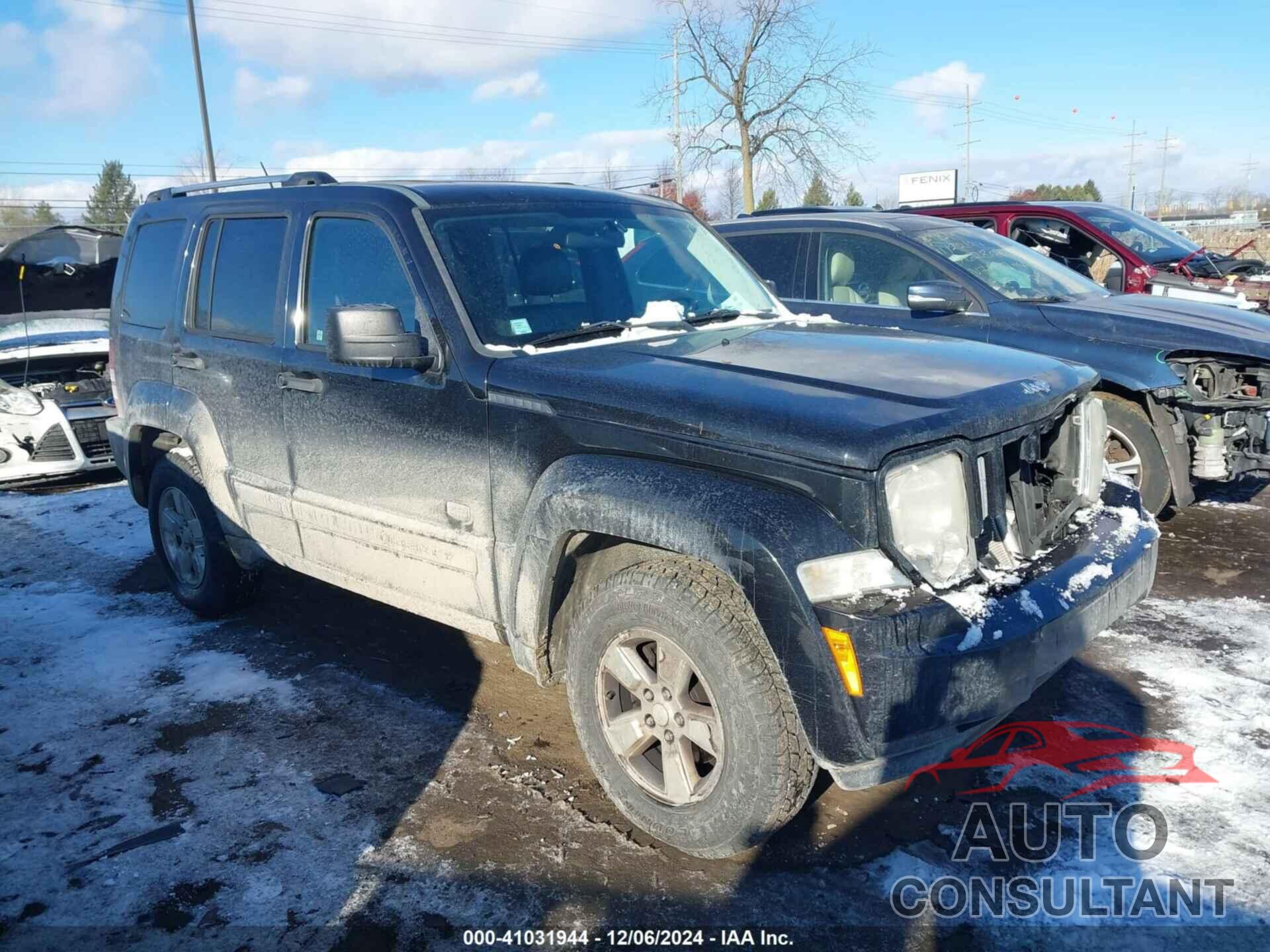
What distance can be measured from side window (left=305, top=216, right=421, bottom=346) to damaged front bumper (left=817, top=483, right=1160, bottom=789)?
202 centimetres

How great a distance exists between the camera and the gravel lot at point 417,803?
8.93 ft

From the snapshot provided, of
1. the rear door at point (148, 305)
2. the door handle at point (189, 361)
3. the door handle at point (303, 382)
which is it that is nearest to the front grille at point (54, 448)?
the rear door at point (148, 305)

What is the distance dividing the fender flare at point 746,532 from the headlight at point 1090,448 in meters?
1.26

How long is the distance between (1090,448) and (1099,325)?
2.62 m

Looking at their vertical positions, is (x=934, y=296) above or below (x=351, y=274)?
below

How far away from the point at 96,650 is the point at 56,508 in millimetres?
3315

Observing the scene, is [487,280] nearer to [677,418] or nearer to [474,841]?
[677,418]

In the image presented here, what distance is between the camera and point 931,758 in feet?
8.48

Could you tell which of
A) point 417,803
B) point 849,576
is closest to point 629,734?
point 417,803

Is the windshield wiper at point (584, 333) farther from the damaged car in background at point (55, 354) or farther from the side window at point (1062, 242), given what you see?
the side window at point (1062, 242)

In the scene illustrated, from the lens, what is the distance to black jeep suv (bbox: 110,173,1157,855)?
252cm

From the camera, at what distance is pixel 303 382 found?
156 inches

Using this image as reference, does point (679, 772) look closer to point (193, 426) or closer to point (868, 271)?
point (193, 426)

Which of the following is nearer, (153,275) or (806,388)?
(806,388)
